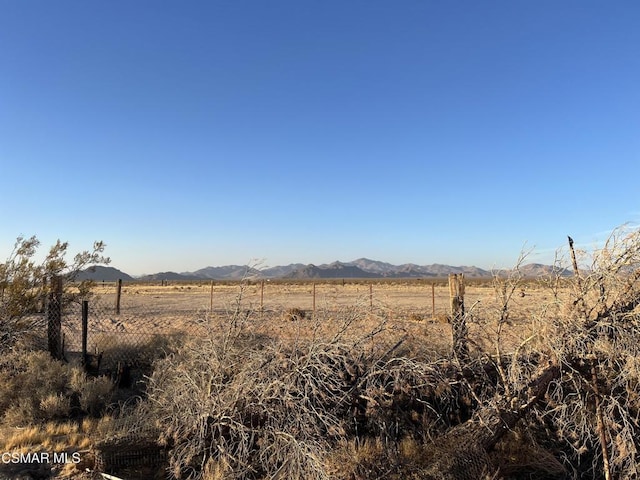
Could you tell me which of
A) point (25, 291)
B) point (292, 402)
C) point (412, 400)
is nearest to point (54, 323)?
point (25, 291)

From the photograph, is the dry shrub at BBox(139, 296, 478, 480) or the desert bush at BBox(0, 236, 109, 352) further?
the desert bush at BBox(0, 236, 109, 352)

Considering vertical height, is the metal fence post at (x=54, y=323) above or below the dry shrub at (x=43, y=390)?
above

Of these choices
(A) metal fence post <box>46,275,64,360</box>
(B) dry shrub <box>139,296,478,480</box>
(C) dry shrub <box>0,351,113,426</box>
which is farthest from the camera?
(A) metal fence post <box>46,275,64,360</box>

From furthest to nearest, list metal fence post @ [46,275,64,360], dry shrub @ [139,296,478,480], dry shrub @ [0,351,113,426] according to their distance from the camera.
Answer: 1. metal fence post @ [46,275,64,360]
2. dry shrub @ [0,351,113,426]
3. dry shrub @ [139,296,478,480]

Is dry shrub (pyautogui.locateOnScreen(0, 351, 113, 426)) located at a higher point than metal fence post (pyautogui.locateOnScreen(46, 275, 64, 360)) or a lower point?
lower

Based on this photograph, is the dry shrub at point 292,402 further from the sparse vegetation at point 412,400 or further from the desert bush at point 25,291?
the desert bush at point 25,291

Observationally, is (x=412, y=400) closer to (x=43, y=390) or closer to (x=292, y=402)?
(x=292, y=402)

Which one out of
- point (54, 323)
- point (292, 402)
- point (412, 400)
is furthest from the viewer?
point (54, 323)

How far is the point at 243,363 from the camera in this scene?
212 inches

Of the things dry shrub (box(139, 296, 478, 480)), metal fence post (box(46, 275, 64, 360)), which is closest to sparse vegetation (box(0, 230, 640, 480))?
dry shrub (box(139, 296, 478, 480))

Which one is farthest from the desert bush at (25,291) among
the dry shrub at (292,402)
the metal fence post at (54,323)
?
the dry shrub at (292,402)

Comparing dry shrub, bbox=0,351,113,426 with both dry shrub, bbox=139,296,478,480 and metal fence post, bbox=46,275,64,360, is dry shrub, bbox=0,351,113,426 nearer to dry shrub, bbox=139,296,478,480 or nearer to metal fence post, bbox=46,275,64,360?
metal fence post, bbox=46,275,64,360

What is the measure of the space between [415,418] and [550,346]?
1.73 metres

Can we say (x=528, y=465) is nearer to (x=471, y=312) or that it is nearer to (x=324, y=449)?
(x=471, y=312)
